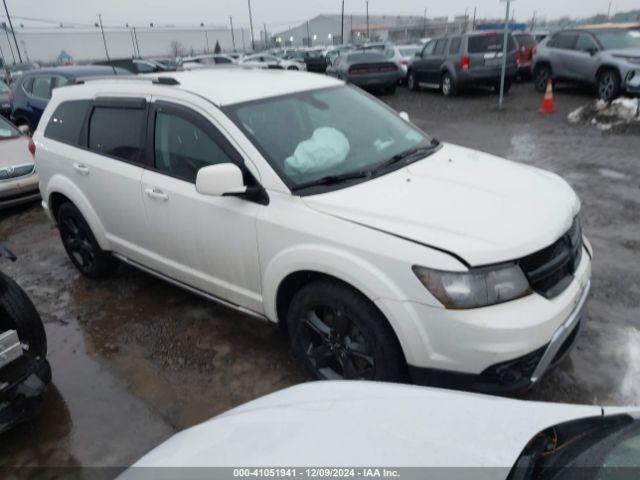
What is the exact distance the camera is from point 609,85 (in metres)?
11.5

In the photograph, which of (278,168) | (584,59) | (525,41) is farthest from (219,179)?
(525,41)

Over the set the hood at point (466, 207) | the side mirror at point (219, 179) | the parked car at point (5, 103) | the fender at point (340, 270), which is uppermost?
the side mirror at point (219, 179)

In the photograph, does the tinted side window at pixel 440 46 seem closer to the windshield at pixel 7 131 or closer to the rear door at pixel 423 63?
the rear door at pixel 423 63

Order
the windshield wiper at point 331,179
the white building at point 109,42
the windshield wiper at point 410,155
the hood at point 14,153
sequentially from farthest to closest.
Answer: the white building at point 109,42 < the hood at point 14,153 < the windshield wiper at point 410,155 < the windshield wiper at point 331,179

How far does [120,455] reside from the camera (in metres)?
2.73

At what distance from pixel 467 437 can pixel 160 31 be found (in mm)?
102536

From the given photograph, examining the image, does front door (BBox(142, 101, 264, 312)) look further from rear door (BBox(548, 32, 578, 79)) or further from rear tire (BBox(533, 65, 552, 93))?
rear tire (BBox(533, 65, 552, 93))

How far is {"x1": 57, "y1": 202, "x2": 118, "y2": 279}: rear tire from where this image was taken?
4461mm

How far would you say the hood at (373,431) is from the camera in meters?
1.42

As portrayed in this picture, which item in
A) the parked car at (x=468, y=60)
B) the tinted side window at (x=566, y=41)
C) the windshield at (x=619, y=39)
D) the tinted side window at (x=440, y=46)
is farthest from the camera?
the tinted side window at (x=440, y=46)

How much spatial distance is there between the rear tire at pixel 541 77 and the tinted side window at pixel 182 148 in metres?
13.2

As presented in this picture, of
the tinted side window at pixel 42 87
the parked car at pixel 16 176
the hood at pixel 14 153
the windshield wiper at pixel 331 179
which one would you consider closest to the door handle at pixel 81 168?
the windshield wiper at pixel 331 179

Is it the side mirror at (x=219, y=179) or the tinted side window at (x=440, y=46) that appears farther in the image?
the tinted side window at (x=440, y=46)

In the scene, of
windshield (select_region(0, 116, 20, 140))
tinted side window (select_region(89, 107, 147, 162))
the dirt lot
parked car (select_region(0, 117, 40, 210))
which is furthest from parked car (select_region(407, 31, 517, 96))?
tinted side window (select_region(89, 107, 147, 162))
